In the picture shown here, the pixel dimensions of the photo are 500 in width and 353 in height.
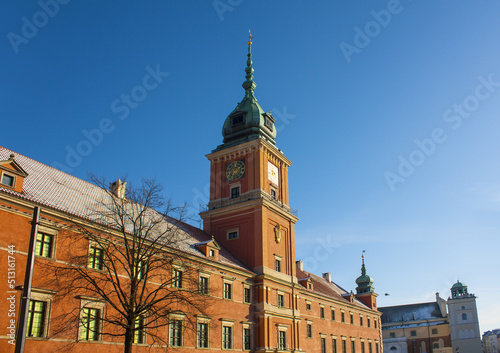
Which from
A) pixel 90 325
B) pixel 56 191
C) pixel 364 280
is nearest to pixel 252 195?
pixel 56 191

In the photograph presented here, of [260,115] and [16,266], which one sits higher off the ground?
[260,115]

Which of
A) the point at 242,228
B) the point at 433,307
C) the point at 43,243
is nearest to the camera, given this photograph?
the point at 43,243

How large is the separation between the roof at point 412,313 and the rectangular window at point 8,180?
87.9 m

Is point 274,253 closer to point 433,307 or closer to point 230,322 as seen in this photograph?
point 230,322

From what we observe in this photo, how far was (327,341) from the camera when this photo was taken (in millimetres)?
49219

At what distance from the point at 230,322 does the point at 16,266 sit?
17123mm

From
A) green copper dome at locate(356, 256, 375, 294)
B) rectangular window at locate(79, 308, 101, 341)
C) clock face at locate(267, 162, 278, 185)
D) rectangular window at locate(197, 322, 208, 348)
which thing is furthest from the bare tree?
green copper dome at locate(356, 256, 375, 294)

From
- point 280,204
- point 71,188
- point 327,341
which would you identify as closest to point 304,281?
point 327,341

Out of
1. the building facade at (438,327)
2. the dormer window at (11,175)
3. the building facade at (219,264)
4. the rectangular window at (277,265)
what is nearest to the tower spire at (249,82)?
A: the building facade at (219,264)

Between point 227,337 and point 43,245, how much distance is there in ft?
52.8

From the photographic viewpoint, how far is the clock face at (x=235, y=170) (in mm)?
42891

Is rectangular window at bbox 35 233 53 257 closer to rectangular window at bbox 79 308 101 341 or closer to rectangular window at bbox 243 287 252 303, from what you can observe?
rectangular window at bbox 79 308 101 341

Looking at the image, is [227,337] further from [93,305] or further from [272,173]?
[272,173]

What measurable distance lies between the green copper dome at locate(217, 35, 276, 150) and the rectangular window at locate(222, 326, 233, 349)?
678 inches
